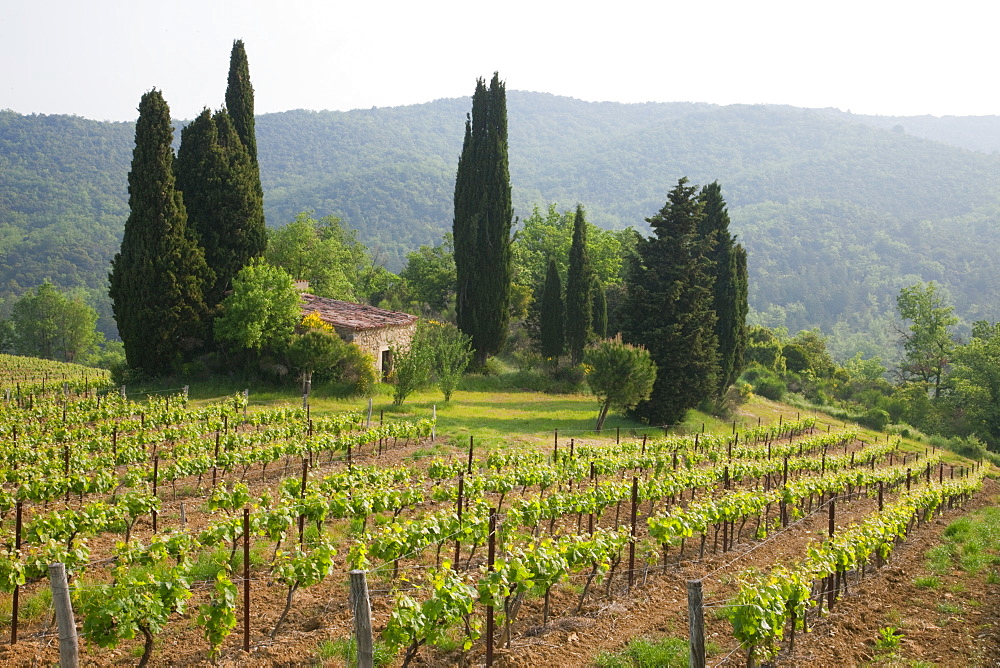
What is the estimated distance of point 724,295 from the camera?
30.5 m

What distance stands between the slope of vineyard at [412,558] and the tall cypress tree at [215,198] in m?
10.0

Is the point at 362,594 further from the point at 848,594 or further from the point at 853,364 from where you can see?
the point at 853,364

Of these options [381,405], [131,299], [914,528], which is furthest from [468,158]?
[914,528]

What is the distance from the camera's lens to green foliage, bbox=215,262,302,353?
23.4 metres

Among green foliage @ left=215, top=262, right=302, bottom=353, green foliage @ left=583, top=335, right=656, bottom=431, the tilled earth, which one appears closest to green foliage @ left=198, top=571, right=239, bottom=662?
the tilled earth

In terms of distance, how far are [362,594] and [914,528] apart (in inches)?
532

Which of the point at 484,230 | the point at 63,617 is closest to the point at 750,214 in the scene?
the point at 484,230

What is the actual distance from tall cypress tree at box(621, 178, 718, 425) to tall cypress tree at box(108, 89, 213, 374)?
15646mm

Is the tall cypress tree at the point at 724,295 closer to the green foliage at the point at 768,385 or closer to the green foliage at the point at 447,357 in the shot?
the green foliage at the point at 768,385

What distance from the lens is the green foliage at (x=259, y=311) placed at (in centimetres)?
2342

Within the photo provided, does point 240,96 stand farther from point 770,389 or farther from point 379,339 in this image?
point 770,389

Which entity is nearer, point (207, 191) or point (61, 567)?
point (61, 567)

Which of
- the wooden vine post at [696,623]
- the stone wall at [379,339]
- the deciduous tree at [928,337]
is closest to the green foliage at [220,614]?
the wooden vine post at [696,623]

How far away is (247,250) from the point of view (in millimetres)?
25562
